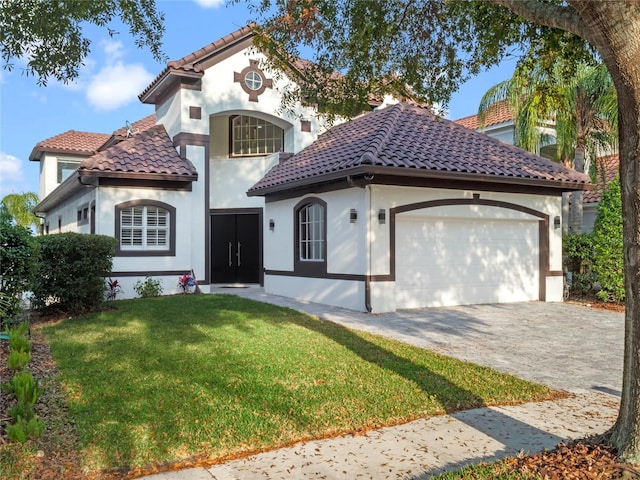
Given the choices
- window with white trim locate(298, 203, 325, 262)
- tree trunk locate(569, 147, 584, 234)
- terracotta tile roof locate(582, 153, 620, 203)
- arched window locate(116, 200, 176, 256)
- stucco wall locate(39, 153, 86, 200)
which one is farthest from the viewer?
stucco wall locate(39, 153, 86, 200)

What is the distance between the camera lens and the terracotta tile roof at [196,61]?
1644cm

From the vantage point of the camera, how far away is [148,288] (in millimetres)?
15227

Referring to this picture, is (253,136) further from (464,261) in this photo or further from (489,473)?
(489,473)

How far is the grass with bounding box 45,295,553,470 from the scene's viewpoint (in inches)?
186

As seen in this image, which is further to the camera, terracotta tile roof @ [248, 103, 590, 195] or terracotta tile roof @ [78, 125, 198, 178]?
terracotta tile roof @ [78, 125, 198, 178]

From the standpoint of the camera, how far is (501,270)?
14.6 m

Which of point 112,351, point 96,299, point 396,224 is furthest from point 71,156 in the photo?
point 112,351

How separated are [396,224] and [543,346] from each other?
4.85 m

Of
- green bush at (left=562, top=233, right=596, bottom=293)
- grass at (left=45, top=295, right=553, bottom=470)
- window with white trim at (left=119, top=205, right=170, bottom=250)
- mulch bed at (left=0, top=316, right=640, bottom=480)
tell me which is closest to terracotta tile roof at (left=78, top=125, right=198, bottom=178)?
window with white trim at (left=119, top=205, right=170, bottom=250)

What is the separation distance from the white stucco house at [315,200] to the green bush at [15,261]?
558 cm

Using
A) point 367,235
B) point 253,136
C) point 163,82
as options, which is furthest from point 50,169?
point 367,235

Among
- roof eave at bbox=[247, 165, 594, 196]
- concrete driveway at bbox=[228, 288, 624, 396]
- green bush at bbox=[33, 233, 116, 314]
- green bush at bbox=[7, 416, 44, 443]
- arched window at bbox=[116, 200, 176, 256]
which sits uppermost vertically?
roof eave at bbox=[247, 165, 594, 196]

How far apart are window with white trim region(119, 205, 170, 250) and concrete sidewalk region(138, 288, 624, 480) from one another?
793 centimetres

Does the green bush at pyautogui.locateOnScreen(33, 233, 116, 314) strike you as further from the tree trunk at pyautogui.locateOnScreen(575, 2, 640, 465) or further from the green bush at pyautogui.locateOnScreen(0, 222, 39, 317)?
the tree trunk at pyautogui.locateOnScreen(575, 2, 640, 465)
